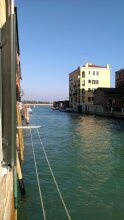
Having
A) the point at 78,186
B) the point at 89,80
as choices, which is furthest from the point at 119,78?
the point at 78,186

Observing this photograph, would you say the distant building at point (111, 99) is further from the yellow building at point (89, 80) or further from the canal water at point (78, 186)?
the canal water at point (78, 186)

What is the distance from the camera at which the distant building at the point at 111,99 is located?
75.7 m

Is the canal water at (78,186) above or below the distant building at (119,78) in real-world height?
below

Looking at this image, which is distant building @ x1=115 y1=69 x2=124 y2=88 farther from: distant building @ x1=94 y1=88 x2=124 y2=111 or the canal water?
the canal water

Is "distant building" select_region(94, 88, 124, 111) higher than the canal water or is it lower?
higher

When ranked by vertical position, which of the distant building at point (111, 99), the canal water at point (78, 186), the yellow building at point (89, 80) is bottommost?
the canal water at point (78, 186)

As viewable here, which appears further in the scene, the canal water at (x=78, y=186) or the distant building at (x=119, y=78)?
the distant building at (x=119, y=78)

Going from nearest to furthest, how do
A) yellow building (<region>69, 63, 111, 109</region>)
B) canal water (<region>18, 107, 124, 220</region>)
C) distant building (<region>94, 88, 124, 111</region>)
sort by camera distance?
canal water (<region>18, 107, 124, 220</region>) → distant building (<region>94, 88, 124, 111</region>) → yellow building (<region>69, 63, 111, 109</region>)

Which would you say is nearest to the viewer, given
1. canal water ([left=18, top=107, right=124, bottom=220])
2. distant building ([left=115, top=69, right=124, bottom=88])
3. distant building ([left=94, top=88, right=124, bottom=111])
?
canal water ([left=18, top=107, right=124, bottom=220])

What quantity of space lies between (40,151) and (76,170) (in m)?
6.07

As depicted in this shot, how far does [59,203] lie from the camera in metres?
10.3

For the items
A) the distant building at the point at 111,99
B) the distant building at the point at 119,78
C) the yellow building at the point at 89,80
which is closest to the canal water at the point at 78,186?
the distant building at the point at 111,99

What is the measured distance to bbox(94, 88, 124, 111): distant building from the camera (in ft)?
248

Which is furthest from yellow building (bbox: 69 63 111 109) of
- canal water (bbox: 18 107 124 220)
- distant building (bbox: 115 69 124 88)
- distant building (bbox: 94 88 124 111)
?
canal water (bbox: 18 107 124 220)
